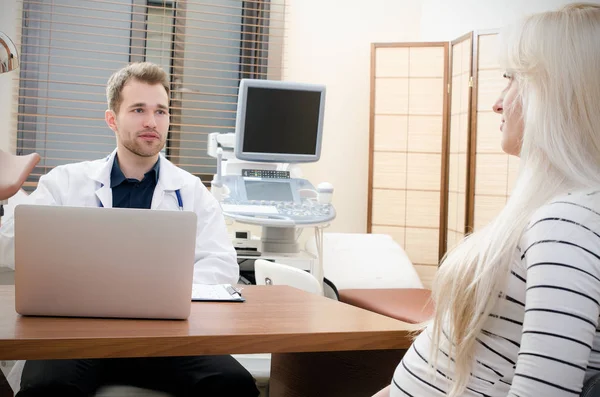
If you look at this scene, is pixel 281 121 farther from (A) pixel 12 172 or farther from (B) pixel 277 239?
(A) pixel 12 172

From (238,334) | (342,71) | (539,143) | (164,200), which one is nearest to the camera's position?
(539,143)

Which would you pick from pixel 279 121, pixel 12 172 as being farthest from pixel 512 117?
pixel 279 121

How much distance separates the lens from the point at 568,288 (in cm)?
91

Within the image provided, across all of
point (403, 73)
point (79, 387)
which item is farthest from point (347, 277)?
point (79, 387)

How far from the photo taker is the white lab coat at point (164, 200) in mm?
2251

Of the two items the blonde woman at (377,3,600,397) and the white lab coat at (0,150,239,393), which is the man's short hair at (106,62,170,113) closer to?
the white lab coat at (0,150,239,393)

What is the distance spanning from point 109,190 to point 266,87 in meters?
1.57

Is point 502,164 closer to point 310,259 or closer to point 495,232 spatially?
point 310,259

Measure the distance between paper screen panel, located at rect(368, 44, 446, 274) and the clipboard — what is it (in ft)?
9.15

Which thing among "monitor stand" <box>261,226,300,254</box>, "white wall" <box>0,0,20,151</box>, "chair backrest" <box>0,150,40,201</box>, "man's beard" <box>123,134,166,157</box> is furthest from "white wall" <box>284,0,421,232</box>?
"chair backrest" <box>0,150,40,201</box>

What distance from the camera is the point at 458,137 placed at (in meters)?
4.39

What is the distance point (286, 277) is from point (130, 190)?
768mm

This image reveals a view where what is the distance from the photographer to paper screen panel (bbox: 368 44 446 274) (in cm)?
453

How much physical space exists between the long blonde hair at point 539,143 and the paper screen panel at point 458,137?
3.20 m
